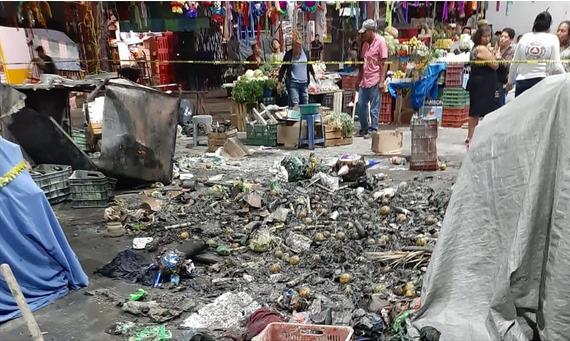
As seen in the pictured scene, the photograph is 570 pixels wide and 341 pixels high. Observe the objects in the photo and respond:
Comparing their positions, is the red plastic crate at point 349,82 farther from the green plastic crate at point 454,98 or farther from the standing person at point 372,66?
the standing person at point 372,66

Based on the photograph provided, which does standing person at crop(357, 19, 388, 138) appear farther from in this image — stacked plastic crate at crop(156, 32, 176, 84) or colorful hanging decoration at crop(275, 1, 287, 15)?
stacked plastic crate at crop(156, 32, 176, 84)

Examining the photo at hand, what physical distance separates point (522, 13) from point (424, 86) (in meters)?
9.17

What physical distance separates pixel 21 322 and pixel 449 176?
6.54 m

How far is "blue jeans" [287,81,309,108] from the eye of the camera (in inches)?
456

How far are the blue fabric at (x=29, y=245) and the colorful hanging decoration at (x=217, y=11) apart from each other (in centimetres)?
1006

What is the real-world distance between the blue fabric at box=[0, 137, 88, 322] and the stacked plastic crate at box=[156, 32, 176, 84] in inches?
522

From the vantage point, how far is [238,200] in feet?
23.5

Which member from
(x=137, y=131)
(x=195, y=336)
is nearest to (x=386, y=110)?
(x=137, y=131)

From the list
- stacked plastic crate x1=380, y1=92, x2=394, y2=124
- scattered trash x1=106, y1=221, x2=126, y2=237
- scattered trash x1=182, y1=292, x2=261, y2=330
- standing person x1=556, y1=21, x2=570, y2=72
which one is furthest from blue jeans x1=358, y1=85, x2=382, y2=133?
scattered trash x1=182, y1=292, x2=261, y2=330

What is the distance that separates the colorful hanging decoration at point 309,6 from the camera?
1390cm

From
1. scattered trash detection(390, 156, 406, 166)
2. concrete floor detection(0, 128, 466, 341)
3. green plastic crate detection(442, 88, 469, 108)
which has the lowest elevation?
concrete floor detection(0, 128, 466, 341)

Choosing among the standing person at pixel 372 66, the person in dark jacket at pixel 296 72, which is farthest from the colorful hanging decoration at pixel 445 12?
the person in dark jacket at pixel 296 72

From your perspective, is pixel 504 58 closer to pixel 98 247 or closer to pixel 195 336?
pixel 98 247

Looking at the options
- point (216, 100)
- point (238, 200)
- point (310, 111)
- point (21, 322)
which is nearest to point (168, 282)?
point (21, 322)
